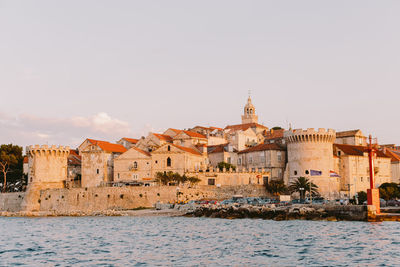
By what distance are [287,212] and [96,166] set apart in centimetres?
3143

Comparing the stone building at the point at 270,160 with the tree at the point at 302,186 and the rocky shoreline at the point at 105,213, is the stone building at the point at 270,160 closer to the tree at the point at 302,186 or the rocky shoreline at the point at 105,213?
the tree at the point at 302,186

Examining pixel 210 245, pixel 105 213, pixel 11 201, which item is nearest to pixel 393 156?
pixel 105 213

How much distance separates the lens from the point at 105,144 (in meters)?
70.0

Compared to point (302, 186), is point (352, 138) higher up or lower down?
higher up

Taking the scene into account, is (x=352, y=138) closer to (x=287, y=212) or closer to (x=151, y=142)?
(x=151, y=142)

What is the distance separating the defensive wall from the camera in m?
58.4

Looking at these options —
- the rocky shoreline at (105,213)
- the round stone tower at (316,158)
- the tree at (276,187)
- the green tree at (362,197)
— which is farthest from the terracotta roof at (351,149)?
the rocky shoreline at (105,213)

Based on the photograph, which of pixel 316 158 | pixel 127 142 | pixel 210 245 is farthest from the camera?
pixel 127 142

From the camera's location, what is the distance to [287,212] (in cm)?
4434

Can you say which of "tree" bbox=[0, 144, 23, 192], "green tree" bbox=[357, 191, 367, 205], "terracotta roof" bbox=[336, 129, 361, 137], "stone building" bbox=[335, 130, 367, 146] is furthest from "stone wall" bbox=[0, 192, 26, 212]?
"terracotta roof" bbox=[336, 129, 361, 137]

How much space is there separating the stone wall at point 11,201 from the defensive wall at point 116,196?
542 mm

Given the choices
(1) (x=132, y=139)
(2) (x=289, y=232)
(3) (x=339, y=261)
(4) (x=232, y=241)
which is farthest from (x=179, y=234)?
(1) (x=132, y=139)

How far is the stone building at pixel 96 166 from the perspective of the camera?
6638cm

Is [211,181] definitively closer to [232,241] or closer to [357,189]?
[357,189]
